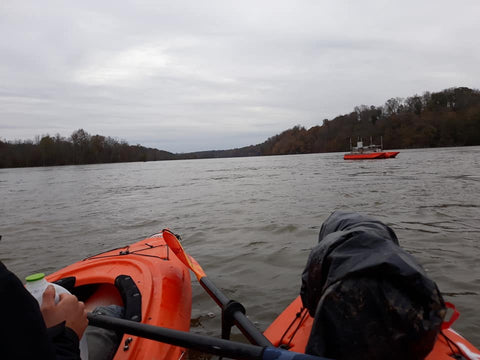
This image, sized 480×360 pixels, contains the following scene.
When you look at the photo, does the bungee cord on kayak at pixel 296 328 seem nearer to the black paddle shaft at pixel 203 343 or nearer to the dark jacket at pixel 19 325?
the black paddle shaft at pixel 203 343

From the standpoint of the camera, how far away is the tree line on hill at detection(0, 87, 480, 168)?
251 ft

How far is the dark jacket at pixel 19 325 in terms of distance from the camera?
2.78 feet

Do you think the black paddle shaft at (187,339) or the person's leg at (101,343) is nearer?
the black paddle shaft at (187,339)

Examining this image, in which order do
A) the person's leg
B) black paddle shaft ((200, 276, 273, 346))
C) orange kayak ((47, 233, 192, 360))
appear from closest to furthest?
black paddle shaft ((200, 276, 273, 346))
the person's leg
orange kayak ((47, 233, 192, 360))

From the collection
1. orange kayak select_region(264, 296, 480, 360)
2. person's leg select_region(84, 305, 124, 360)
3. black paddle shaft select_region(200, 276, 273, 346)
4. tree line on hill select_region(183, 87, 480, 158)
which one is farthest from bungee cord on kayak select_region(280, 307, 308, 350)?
tree line on hill select_region(183, 87, 480, 158)

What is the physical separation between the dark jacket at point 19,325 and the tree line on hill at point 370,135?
294ft

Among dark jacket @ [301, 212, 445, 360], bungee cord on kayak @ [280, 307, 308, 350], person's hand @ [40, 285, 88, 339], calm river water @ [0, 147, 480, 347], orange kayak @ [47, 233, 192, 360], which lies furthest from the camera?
calm river water @ [0, 147, 480, 347]

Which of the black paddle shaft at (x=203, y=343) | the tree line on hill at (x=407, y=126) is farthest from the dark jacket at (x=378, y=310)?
the tree line on hill at (x=407, y=126)

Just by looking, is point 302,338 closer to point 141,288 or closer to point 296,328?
point 296,328

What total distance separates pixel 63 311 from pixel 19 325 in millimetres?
455

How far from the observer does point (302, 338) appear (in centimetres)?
203

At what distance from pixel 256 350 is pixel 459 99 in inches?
4436

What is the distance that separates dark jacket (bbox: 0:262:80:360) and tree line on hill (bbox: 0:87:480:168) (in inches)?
3526

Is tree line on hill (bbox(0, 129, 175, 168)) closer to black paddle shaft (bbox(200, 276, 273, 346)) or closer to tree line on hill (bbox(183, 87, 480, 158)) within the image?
tree line on hill (bbox(183, 87, 480, 158))
